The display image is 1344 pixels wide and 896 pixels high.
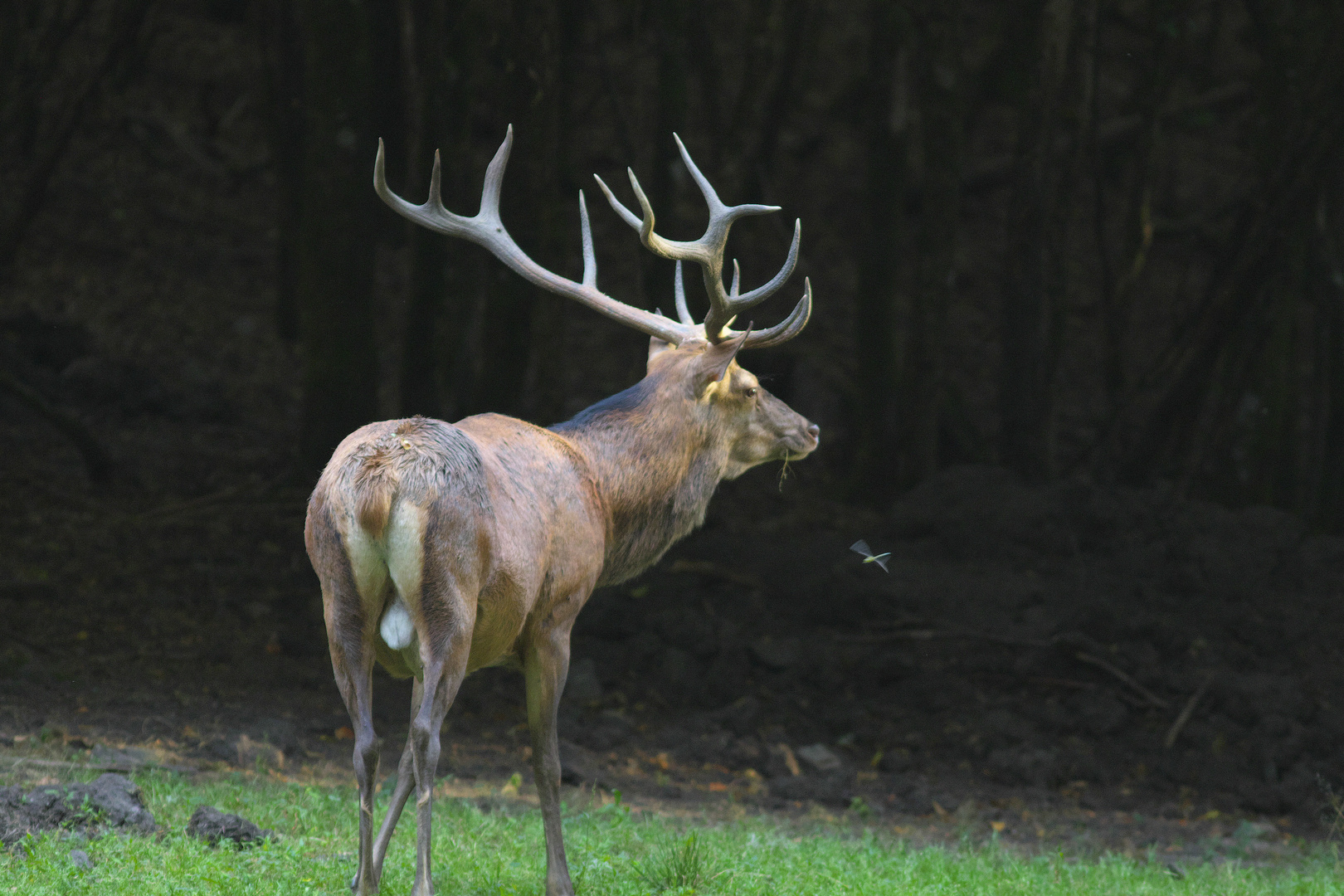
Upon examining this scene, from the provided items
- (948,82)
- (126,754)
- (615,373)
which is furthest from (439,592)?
(615,373)

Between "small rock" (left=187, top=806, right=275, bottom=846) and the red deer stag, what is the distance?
19.9 inches

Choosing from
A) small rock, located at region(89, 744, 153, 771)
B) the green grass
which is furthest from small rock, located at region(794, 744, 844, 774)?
small rock, located at region(89, 744, 153, 771)

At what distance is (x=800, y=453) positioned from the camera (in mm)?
6516

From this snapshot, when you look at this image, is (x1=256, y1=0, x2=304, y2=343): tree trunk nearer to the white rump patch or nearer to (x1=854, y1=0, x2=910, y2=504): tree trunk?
(x1=854, y1=0, x2=910, y2=504): tree trunk

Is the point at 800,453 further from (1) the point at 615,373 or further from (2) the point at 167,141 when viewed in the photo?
(2) the point at 167,141

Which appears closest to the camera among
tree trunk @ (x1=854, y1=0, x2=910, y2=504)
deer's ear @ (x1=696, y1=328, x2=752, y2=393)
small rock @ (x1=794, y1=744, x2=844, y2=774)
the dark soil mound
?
the dark soil mound

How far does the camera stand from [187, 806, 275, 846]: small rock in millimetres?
5246

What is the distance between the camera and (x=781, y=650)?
32.4 ft

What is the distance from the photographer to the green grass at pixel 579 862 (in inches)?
189

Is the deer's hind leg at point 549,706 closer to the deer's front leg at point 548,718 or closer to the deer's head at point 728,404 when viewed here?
the deer's front leg at point 548,718

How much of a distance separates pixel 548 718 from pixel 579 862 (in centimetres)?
81

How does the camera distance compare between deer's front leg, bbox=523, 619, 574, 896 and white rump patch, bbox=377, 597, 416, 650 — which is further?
deer's front leg, bbox=523, 619, 574, 896

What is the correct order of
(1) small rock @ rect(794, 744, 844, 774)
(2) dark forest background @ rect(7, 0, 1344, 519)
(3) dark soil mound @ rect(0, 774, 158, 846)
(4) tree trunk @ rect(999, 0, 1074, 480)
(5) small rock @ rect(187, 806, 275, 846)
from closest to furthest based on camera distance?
(3) dark soil mound @ rect(0, 774, 158, 846) → (5) small rock @ rect(187, 806, 275, 846) → (1) small rock @ rect(794, 744, 844, 774) → (2) dark forest background @ rect(7, 0, 1344, 519) → (4) tree trunk @ rect(999, 0, 1074, 480)

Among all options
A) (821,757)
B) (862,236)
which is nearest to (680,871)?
(821,757)
